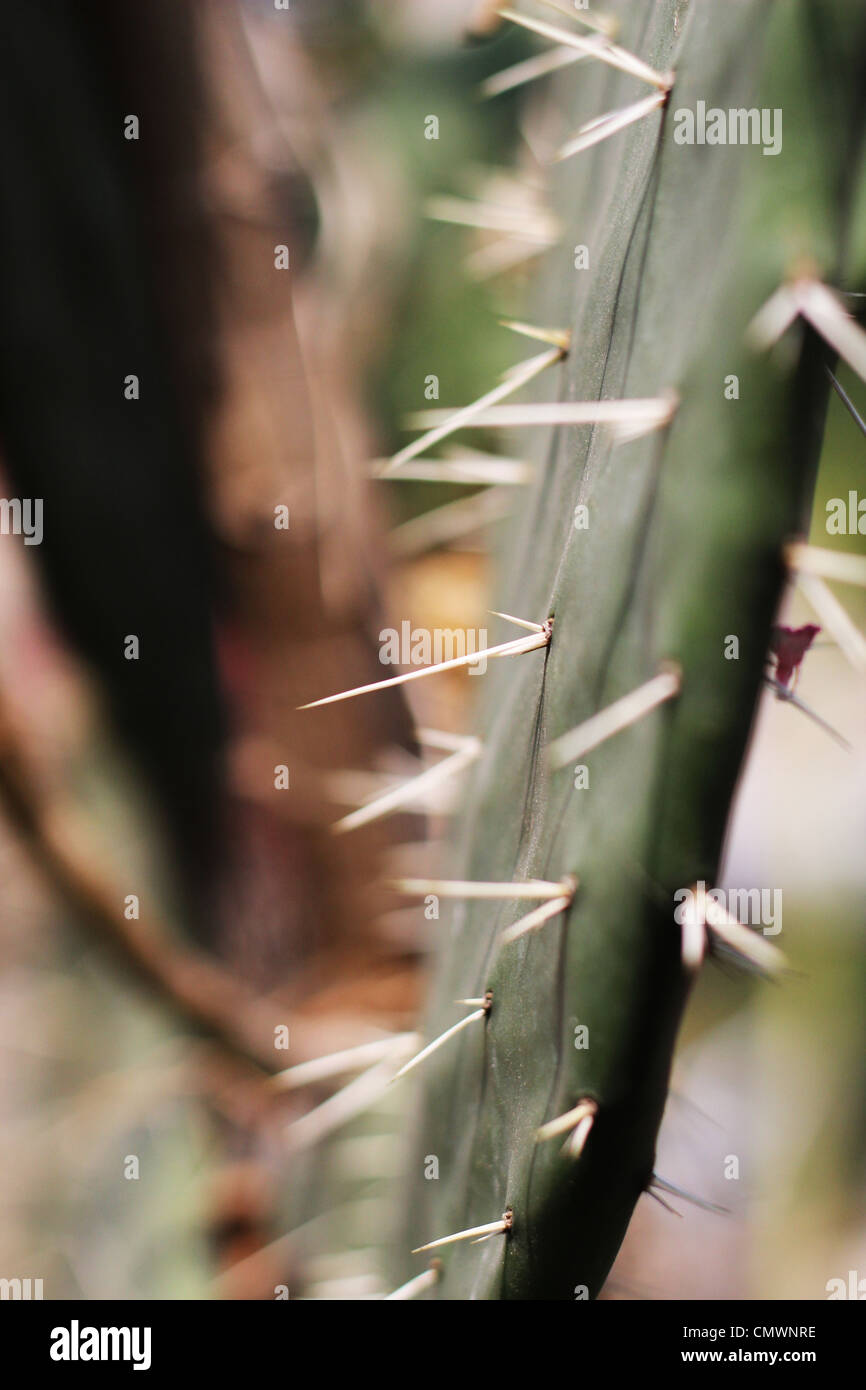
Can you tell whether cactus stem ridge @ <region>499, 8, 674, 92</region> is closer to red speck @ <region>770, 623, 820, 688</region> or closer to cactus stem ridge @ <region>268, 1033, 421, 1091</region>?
red speck @ <region>770, 623, 820, 688</region>

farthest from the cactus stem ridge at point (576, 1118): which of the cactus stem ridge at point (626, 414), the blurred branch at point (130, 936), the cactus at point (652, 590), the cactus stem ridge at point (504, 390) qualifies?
the blurred branch at point (130, 936)

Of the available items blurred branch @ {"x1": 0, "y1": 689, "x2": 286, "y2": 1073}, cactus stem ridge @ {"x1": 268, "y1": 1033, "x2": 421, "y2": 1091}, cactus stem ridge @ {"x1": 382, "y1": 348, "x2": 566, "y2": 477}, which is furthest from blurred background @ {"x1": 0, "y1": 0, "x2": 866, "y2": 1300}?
cactus stem ridge @ {"x1": 382, "y1": 348, "x2": 566, "y2": 477}

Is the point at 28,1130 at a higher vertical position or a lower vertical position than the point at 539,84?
lower

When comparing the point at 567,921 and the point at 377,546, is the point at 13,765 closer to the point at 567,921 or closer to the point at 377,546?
the point at 377,546

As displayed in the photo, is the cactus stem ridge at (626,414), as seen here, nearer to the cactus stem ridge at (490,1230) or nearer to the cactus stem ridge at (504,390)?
the cactus stem ridge at (504,390)

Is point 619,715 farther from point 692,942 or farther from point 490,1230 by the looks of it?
point 490,1230

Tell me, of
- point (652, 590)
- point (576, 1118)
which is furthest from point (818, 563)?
point (576, 1118)
